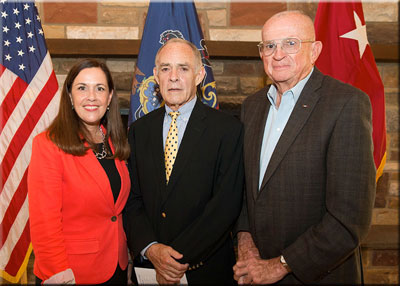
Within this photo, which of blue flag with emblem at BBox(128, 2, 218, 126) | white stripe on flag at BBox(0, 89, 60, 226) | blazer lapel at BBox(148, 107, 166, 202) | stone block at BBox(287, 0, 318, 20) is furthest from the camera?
stone block at BBox(287, 0, 318, 20)

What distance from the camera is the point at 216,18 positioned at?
3006 mm

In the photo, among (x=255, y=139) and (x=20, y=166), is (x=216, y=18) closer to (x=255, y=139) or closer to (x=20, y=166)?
(x=255, y=139)

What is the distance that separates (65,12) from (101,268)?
7.71 ft

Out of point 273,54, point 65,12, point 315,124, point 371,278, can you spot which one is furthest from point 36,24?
point 371,278

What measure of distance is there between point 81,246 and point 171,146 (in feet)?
2.25

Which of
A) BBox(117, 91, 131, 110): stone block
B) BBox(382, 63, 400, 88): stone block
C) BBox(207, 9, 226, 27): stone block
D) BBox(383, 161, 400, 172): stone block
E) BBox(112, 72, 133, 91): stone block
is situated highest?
BBox(207, 9, 226, 27): stone block

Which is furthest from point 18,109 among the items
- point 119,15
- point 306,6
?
point 306,6

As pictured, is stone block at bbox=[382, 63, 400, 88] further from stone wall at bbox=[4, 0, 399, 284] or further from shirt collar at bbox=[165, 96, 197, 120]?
shirt collar at bbox=[165, 96, 197, 120]

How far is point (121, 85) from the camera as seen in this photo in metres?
2.99

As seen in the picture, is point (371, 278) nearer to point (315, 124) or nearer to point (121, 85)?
point (315, 124)

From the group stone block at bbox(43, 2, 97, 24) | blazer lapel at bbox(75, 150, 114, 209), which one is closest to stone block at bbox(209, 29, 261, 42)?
stone block at bbox(43, 2, 97, 24)

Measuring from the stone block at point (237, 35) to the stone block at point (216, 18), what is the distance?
0.18 feet

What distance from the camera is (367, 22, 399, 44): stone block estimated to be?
2.93 m

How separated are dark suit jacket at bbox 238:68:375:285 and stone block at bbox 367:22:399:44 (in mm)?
1790
